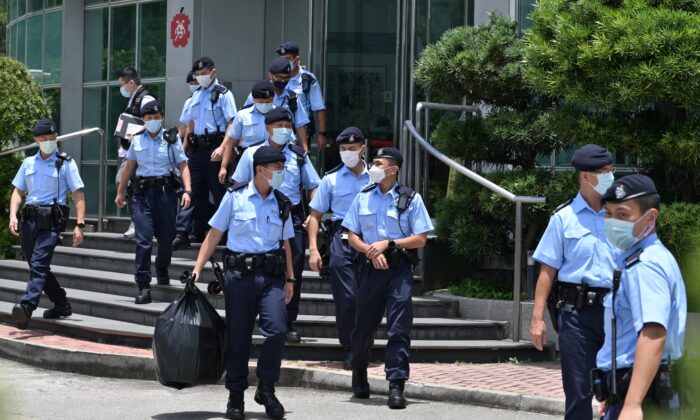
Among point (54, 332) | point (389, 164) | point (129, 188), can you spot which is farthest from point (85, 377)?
point (389, 164)

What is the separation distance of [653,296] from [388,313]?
4.43 meters

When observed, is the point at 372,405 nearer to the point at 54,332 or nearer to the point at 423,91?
the point at 54,332

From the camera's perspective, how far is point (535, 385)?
30.7 feet

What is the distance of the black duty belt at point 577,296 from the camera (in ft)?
21.2

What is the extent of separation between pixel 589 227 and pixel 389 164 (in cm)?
253

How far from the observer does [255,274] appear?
27.1ft

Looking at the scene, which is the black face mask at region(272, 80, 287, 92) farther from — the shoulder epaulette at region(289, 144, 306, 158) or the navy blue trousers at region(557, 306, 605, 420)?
the navy blue trousers at region(557, 306, 605, 420)

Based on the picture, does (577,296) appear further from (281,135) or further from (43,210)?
(43,210)

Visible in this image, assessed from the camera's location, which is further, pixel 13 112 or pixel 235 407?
pixel 13 112

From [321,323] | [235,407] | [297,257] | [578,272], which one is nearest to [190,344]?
[235,407]

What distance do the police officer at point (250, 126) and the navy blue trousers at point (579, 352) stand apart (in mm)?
5422

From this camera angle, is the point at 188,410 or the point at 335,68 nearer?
the point at 188,410

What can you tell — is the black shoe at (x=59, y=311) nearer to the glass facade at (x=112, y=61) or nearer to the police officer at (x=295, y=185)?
the police officer at (x=295, y=185)

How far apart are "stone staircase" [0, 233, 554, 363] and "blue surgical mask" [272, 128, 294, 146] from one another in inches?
69.5
